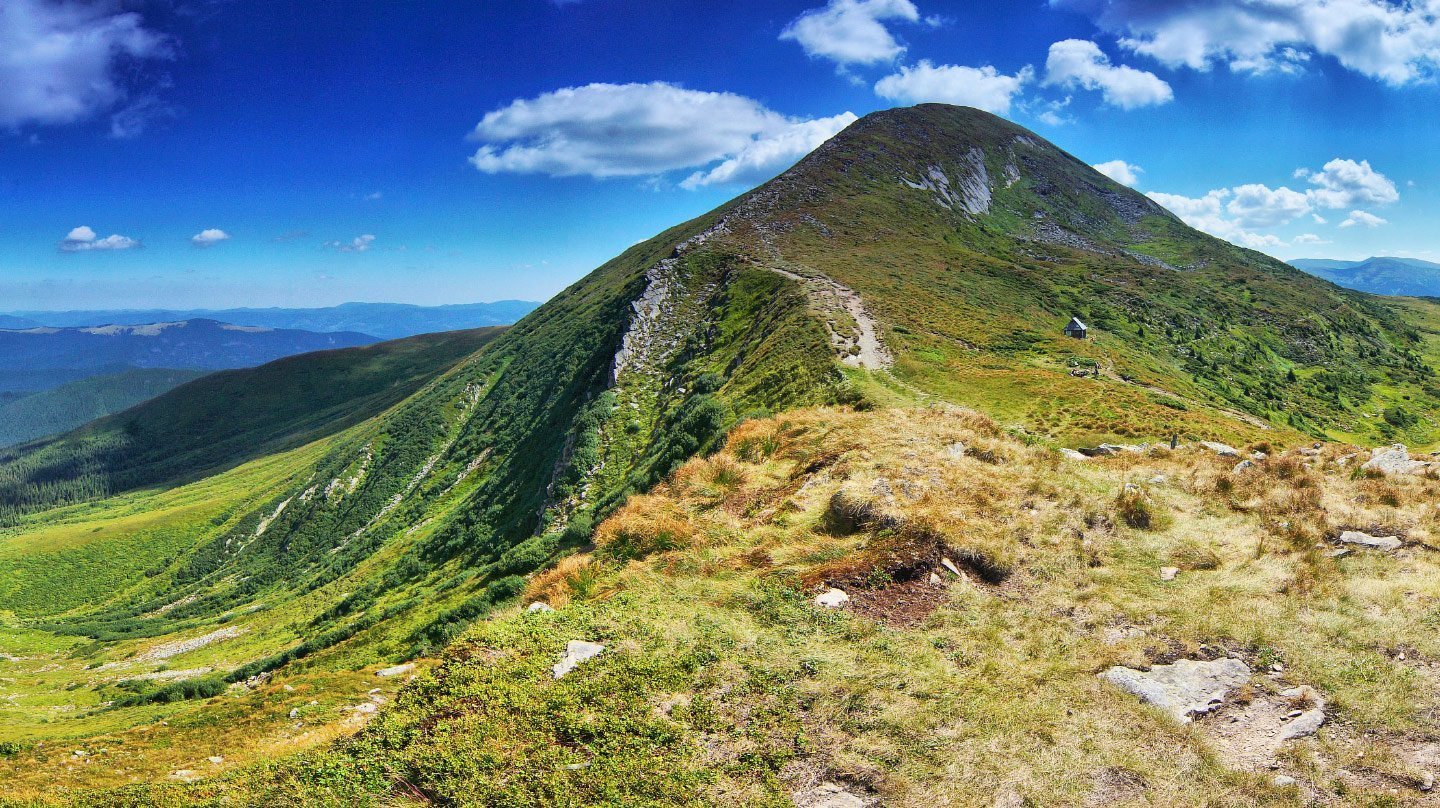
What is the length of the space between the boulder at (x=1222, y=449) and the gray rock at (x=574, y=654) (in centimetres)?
2326

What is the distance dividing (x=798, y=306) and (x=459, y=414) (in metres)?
82.6

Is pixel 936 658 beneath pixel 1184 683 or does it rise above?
above

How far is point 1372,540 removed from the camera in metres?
13.4

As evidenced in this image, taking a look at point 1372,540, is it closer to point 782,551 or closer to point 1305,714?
point 1305,714

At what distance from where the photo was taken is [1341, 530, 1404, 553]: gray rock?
1307 centimetres

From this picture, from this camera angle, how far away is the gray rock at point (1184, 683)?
30.8 feet

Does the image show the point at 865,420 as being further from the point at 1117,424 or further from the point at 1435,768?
the point at 1435,768

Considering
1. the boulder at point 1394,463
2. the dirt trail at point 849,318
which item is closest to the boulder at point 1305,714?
the boulder at point 1394,463

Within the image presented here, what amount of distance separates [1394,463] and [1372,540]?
731 centimetres

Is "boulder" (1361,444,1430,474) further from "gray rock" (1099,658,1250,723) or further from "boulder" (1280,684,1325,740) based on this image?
"gray rock" (1099,658,1250,723)

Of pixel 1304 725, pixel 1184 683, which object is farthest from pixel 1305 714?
pixel 1184 683

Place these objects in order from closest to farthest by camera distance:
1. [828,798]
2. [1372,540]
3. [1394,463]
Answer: [828,798] → [1372,540] → [1394,463]

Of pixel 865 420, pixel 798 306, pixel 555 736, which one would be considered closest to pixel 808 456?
pixel 865 420

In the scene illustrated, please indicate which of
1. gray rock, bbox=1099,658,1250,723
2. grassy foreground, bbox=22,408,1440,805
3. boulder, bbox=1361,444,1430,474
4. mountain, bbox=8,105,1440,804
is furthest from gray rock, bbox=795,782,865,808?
boulder, bbox=1361,444,1430,474
